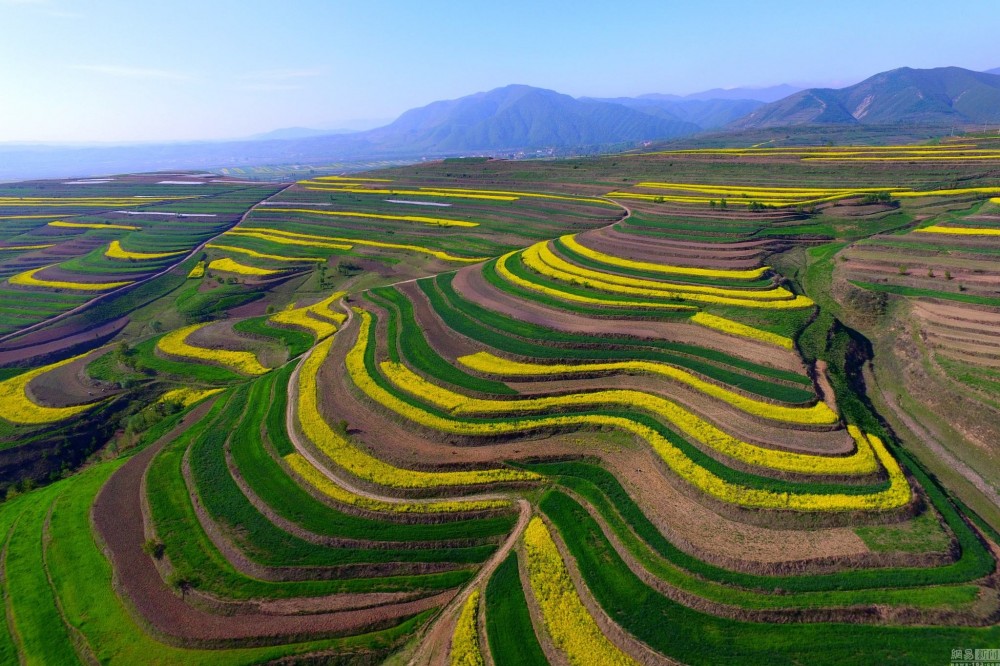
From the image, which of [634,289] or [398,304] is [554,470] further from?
[398,304]

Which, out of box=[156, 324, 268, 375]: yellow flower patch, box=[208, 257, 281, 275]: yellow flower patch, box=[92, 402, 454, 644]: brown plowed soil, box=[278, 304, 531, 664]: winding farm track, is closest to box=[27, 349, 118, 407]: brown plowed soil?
box=[156, 324, 268, 375]: yellow flower patch

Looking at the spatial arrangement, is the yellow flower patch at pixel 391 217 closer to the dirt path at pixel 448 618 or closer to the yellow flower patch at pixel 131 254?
the yellow flower patch at pixel 131 254

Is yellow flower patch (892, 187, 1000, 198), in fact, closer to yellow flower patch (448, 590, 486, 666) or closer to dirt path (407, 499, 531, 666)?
dirt path (407, 499, 531, 666)

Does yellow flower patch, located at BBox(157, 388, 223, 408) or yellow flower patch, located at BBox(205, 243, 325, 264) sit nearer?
yellow flower patch, located at BBox(157, 388, 223, 408)

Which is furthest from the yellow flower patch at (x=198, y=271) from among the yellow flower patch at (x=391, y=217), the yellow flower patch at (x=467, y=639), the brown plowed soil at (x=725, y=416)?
the yellow flower patch at (x=467, y=639)

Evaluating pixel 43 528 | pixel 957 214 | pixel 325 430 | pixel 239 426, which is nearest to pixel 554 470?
pixel 325 430

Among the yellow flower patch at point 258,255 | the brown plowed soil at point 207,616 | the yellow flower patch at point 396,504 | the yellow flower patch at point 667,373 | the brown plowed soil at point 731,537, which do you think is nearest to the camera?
the brown plowed soil at point 207,616
